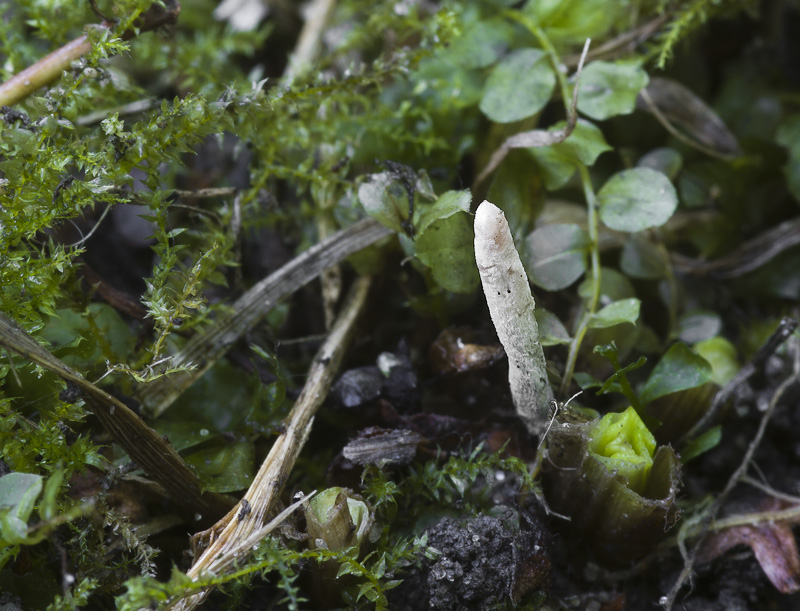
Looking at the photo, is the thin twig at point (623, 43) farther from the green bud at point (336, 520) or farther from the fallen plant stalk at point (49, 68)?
the green bud at point (336, 520)

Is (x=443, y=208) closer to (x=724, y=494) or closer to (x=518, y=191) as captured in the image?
(x=518, y=191)

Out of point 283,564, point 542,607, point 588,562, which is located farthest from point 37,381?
point 588,562

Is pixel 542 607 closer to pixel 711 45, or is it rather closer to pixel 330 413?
pixel 330 413

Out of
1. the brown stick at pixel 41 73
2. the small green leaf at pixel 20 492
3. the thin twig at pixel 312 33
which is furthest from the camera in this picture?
the thin twig at pixel 312 33

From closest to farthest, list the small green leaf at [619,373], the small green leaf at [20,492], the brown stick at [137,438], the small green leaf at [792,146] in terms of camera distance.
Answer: the small green leaf at [20,492] → the brown stick at [137,438] → the small green leaf at [619,373] → the small green leaf at [792,146]

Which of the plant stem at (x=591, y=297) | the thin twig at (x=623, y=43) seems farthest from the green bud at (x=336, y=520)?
the thin twig at (x=623, y=43)

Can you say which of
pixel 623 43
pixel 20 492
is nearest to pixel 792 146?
pixel 623 43

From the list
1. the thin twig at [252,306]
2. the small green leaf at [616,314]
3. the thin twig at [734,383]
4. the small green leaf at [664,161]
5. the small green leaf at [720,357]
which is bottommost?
the small green leaf at [720,357]

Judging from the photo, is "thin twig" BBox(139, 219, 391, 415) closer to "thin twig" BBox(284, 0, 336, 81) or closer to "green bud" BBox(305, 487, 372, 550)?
"green bud" BBox(305, 487, 372, 550)
